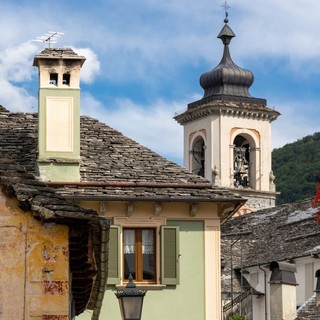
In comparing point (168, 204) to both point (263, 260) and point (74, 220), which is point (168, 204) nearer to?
point (74, 220)

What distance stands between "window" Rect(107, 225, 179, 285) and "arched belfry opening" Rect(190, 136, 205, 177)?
255ft

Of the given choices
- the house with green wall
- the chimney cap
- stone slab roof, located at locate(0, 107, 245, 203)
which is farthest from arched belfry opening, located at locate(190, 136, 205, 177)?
the chimney cap

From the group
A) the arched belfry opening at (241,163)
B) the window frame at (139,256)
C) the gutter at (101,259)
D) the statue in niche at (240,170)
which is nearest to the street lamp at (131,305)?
the gutter at (101,259)

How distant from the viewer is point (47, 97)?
89.7ft

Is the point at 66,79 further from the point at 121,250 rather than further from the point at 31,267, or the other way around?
the point at 31,267

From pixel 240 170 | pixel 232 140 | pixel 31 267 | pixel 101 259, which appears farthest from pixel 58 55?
pixel 240 170

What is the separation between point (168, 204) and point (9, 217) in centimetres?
1303

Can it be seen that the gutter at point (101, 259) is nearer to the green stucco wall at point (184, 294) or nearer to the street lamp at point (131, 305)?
the street lamp at point (131, 305)

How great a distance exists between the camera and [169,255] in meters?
28.0

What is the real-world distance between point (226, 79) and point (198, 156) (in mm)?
6843

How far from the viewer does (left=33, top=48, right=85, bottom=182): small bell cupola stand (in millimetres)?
27172

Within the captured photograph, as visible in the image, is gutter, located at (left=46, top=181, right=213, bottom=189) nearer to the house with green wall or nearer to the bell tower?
the house with green wall

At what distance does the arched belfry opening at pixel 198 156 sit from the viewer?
A: 10619 centimetres

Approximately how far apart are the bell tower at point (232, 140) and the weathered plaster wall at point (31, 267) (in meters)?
84.7
